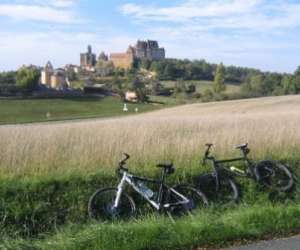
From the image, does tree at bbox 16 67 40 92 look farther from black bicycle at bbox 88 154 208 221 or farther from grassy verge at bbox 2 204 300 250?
grassy verge at bbox 2 204 300 250

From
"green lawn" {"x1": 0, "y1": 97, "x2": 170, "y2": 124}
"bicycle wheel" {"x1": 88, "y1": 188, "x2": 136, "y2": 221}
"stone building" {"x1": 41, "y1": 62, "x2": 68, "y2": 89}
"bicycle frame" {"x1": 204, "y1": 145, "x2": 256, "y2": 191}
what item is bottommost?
"green lawn" {"x1": 0, "y1": 97, "x2": 170, "y2": 124}

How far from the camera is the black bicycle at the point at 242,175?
32.5 feet

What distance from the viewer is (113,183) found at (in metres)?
9.66

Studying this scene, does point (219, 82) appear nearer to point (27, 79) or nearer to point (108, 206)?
point (27, 79)

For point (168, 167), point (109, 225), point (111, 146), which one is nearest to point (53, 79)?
point (111, 146)

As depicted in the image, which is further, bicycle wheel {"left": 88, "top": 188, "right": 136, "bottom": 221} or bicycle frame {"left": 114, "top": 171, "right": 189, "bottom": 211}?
bicycle frame {"left": 114, "top": 171, "right": 189, "bottom": 211}

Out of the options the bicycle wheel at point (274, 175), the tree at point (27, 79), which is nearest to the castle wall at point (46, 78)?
the tree at point (27, 79)

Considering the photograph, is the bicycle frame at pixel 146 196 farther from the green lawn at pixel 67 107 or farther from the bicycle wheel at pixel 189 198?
the green lawn at pixel 67 107

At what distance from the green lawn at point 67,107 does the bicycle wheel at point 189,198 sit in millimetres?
68768

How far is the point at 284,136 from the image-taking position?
13.3 meters

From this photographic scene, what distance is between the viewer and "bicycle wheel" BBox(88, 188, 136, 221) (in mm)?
8508

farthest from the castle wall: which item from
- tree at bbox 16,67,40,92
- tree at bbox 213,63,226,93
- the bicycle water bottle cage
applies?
the bicycle water bottle cage

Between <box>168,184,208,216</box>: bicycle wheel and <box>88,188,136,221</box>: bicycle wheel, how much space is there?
0.64 meters

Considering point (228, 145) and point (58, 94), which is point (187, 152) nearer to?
point (228, 145)
